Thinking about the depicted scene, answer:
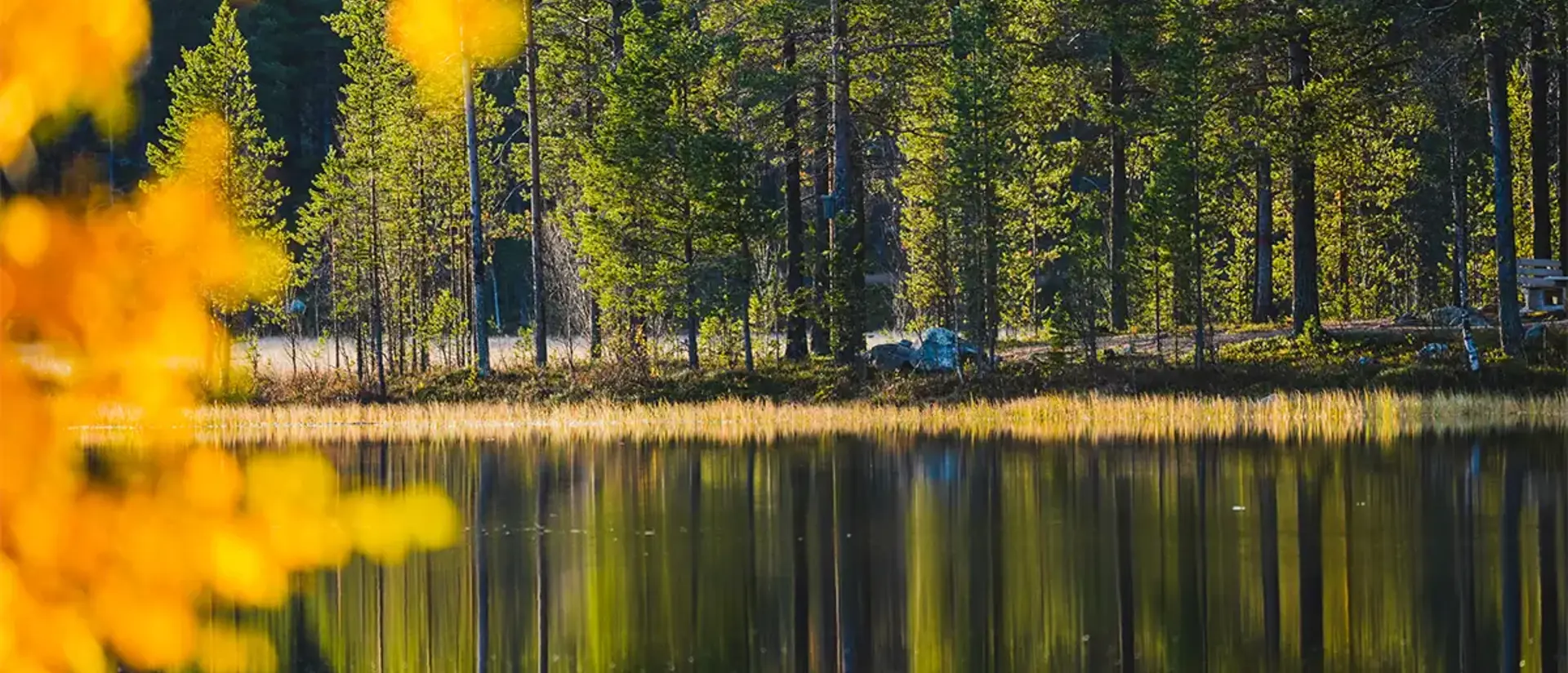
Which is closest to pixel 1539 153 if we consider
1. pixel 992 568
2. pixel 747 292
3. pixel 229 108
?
pixel 747 292

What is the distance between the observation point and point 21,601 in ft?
8.64

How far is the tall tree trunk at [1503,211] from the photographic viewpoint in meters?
31.5

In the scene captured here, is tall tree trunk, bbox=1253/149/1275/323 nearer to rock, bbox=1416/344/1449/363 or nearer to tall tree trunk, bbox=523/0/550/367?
rock, bbox=1416/344/1449/363

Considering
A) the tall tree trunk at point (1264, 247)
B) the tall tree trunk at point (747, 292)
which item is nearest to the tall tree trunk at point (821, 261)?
the tall tree trunk at point (747, 292)

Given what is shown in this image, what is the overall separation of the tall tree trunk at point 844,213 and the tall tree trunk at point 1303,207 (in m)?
8.51

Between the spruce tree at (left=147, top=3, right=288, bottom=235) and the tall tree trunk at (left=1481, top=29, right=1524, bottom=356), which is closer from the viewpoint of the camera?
the tall tree trunk at (left=1481, top=29, right=1524, bottom=356)

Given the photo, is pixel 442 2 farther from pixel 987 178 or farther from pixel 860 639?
pixel 987 178

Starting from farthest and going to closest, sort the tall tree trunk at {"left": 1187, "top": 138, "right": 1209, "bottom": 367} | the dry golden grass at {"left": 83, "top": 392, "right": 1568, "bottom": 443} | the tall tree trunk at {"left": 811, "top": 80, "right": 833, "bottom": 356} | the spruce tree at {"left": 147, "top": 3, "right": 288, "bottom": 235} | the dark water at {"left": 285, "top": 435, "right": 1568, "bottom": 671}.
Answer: the spruce tree at {"left": 147, "top": 3, "right": 288, "bottom": 235} → the tall tree trunk at {"left": 811, "top": 80, "right": 833, "bottom": 356} → the tall tree trunk at {"left": 1187, "top": 138, "right": 1209, "bottom": 367} → the dry golden grass at {"left": 83, "top": 392, "right": 1568, "bottom": 443} → the dark water at {"left": 285, "top": 435, "right": 1568, "bottom": 671}

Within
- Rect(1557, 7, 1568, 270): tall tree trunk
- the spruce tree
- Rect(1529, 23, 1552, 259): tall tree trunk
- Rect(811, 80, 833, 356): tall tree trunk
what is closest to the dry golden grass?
Rect(811, 80, 833, 356): tall tree trunk

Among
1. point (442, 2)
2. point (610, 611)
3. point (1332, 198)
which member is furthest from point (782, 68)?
point (442, 2)

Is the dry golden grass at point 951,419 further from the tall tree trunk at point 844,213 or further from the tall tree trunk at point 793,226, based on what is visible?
the tall tree trunk at point 793,226

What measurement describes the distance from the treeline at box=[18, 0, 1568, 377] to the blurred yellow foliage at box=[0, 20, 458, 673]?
30003 mm

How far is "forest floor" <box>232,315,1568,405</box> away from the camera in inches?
1249

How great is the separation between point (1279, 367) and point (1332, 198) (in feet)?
40.6
